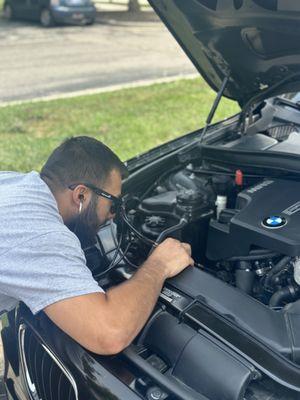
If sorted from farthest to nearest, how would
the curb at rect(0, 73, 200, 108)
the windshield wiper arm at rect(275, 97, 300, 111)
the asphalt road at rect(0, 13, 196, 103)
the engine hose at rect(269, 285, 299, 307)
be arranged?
the asphalt road at rect(0, 13, 196, 103) → the curb at rect(0, 73, 200, 108) → the windshield wiper arm at rect(275, 97, 300, 111) → the engine hose at rect(269, 285, 299, 307)

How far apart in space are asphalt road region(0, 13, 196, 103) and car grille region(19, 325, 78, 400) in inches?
243

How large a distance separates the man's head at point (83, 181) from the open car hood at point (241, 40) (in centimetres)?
78

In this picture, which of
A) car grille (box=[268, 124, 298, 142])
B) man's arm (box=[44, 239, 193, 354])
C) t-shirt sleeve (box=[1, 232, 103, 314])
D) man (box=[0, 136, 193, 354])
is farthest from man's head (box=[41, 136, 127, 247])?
car grille (box=[268, 124, 298, 142])

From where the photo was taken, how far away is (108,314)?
1.63 metres

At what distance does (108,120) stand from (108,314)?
4934 mm

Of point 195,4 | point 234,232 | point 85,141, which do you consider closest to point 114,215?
point 85,141

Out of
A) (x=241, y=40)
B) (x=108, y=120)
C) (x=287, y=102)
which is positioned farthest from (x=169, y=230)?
(x=108, y=120)

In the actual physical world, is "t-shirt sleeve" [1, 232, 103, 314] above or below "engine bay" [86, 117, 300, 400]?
above

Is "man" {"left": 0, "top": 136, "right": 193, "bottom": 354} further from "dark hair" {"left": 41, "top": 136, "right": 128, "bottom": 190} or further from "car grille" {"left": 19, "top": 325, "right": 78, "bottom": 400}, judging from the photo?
"car grille" {"left": 19, "top": 325, "right": 78, "bottom": 400}

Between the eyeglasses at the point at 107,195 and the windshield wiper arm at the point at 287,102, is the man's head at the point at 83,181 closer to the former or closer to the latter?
the eyeglasses at the point at 107,195

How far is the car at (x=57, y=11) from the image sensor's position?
14.3 meters

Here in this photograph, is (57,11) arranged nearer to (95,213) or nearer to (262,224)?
(95,213)

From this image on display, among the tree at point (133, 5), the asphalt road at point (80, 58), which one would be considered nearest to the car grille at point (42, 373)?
the asphalt road at point (80, 58)

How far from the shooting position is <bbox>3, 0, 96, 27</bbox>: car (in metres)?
14.3
